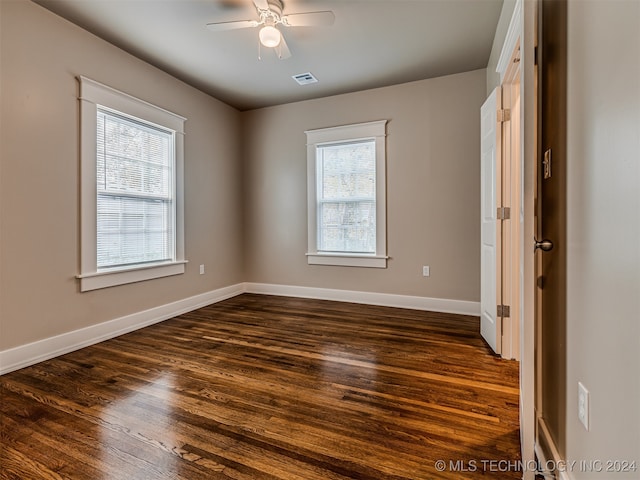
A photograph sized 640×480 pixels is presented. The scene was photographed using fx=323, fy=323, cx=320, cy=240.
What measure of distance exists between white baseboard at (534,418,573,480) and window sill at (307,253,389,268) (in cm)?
274

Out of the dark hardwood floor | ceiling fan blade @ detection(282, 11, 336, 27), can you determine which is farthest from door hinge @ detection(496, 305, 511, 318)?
ceiling fan blade @ detection(282, 11, 336, 27)

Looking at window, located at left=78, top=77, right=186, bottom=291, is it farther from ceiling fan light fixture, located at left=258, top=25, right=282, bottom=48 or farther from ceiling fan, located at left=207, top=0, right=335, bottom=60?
ceiling fan light fixture, located at left=258, top=25, right=282, bottom=48

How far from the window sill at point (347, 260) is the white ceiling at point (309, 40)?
2193 millimetres

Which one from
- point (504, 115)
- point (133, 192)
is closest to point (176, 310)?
point (133, 192)

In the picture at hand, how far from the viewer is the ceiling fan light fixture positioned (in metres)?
2.49

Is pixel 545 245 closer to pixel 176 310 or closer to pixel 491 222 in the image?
pixel 491 222

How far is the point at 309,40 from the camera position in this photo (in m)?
3.05

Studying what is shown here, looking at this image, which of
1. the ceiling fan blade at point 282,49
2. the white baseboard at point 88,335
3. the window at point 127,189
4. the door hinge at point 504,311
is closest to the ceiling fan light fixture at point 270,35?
the ceiling fan blade at point 282,49

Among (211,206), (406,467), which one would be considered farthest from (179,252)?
(406,467)

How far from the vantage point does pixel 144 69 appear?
11.3 ft

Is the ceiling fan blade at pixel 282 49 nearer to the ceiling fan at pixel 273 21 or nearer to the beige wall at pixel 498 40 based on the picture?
the ceiling fan at pixel 273 21

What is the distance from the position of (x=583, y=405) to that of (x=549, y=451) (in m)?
0.47

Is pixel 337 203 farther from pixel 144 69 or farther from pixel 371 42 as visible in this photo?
pixel 144 69

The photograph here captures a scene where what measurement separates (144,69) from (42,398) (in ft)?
10.3
